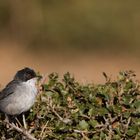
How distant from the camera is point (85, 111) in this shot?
527cm

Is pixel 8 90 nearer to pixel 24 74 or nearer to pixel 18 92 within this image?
pixel 18 92

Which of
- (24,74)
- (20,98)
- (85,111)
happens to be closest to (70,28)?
(24,74)

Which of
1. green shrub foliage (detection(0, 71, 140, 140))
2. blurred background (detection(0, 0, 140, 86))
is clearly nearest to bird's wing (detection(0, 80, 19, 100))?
green shrub foliage (detection(0, 71, 140, 140))

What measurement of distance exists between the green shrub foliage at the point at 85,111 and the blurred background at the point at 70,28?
38.7 feet

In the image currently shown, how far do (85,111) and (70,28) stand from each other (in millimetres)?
14242

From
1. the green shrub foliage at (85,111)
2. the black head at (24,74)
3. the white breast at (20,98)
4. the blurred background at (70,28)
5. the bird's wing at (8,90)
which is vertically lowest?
the green shrub foliage at (85,111)

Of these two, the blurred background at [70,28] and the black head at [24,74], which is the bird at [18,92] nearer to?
the black head at [24,74]

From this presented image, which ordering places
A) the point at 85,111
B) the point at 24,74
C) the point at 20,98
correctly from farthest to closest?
the point at 24,74, the point at 20,98, the point at 85,111

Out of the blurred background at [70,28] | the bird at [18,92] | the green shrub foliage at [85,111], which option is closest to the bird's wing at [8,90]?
the bird at [18,92]

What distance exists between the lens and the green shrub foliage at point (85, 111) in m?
5.09

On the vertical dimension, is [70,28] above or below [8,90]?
above

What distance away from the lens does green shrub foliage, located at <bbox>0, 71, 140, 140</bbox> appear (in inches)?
201

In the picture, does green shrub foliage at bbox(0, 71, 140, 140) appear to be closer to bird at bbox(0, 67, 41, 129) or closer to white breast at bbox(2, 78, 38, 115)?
white breast at bbox(2, 78, 38, 115)

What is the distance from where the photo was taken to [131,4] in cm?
1981
